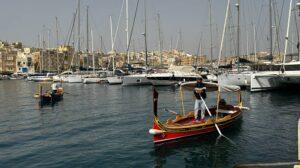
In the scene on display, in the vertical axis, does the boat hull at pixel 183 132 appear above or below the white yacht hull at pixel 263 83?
below

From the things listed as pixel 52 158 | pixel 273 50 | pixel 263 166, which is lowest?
pixel 52 158

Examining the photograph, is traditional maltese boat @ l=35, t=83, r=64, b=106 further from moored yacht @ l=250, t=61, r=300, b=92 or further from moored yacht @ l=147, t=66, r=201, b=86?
moored yacht @ l=250, t=61, r=300, b=92

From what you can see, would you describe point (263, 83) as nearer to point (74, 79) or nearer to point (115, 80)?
point (115, 80)

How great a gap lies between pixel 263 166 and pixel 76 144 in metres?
12.6

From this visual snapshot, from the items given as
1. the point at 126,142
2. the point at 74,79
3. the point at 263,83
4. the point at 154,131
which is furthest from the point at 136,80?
the point at 154,131

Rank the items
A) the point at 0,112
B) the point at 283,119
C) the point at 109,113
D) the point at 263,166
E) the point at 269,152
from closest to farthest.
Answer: the point at 263,166
the point at 269,152
the point at 283,119
the point at 109,113
the point at 0,112

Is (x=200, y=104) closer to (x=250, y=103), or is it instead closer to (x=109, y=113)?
(x=109, y=113)

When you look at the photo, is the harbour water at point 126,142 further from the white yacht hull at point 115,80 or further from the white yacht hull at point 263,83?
the white yacht hull at point 115,80

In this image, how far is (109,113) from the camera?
31859mm

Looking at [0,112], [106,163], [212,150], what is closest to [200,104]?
[212,150]

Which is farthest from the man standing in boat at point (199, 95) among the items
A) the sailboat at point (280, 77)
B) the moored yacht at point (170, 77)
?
the moored yacht at point (170, 77)

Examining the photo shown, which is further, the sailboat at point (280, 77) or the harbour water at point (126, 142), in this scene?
the sailboat at point (280, 77)

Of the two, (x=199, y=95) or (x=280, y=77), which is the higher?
(x=280, y=77)

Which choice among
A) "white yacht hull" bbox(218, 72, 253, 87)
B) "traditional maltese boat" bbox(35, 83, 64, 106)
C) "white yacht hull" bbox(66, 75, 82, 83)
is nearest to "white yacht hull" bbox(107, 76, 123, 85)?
"white yacht hull" bbox(66, 75, 82, 83)
